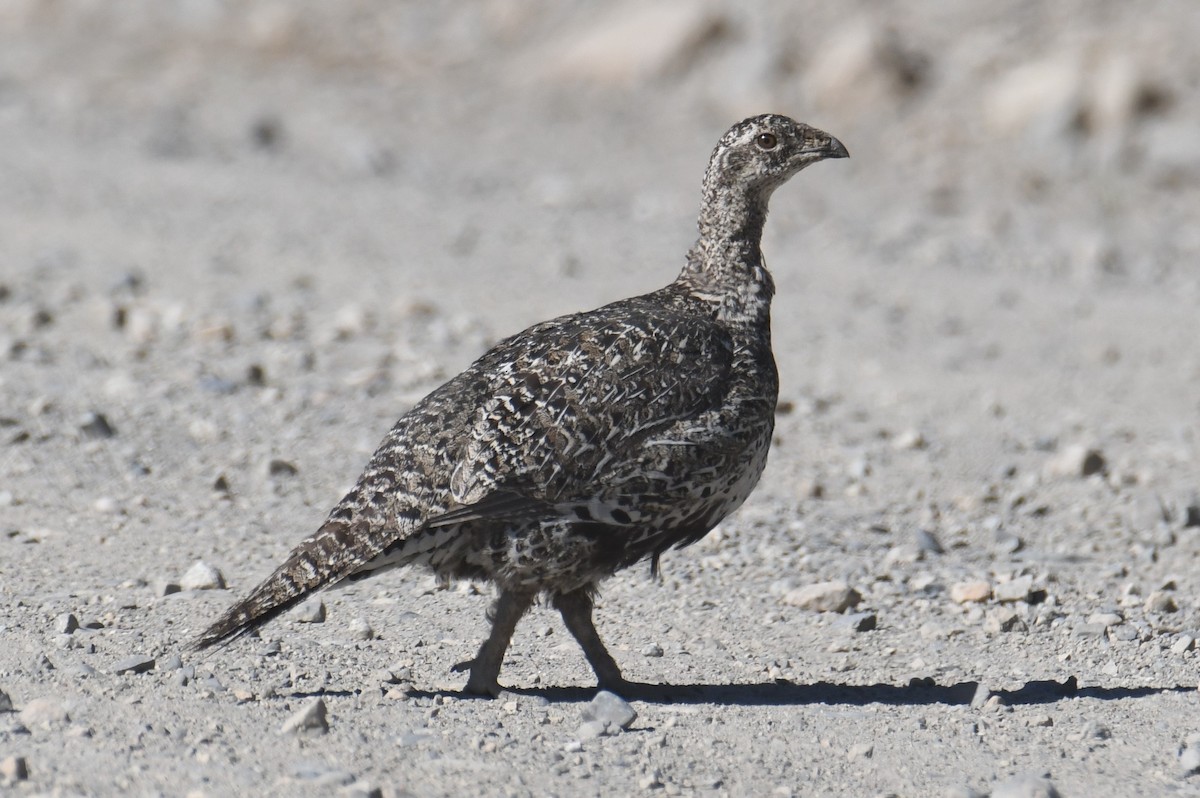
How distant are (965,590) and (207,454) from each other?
4008 mm

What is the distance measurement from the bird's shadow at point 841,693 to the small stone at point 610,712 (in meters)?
0.25

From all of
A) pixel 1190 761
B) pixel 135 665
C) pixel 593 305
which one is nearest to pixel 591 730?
pixel 135 665

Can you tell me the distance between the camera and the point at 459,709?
567 cm

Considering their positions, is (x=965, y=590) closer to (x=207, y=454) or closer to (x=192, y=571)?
(x=192, y=571)

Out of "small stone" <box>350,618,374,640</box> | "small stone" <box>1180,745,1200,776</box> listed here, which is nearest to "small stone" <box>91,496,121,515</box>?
"small stone" <box>350,618,374,640</box>

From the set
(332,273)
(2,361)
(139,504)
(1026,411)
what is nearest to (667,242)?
(332,273)

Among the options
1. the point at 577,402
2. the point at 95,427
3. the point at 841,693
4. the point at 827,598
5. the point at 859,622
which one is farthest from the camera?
the point at 95,427

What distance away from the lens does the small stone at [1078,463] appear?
9.34 meters

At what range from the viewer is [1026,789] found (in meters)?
4.95

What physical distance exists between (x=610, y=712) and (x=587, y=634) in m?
0.55

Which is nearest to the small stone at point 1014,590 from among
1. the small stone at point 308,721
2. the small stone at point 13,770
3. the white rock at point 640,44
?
the small stone at point 308,721

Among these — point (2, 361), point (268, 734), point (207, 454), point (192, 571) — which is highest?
point (2, 361)

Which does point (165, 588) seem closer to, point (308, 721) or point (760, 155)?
point (308, 721)

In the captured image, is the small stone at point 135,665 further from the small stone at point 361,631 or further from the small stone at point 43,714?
the small stone at point 361,631
